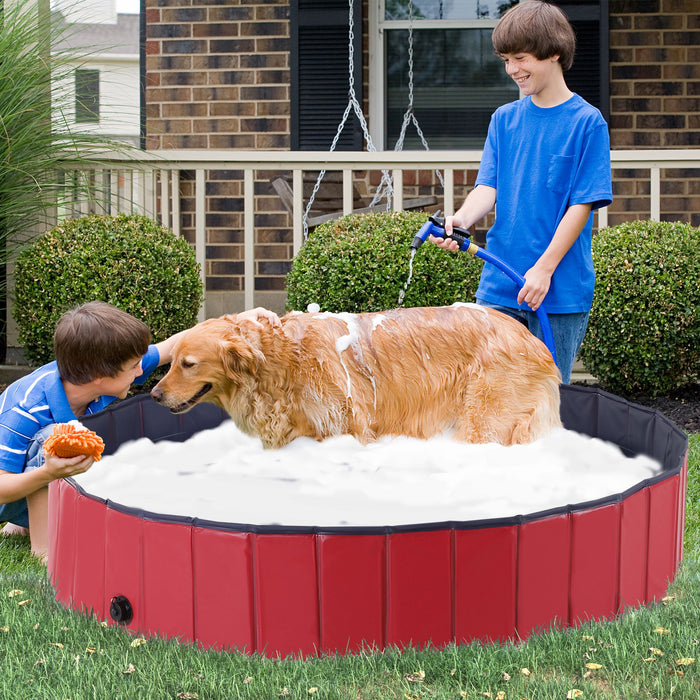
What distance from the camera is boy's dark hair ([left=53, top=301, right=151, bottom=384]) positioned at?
2.96 metres

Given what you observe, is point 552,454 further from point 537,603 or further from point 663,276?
point 663,276

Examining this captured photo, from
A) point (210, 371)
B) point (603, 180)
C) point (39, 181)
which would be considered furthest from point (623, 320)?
point (39, 181)

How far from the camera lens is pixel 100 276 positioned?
17.4 ft

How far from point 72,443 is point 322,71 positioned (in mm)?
5988

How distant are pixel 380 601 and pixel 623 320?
3.63 m

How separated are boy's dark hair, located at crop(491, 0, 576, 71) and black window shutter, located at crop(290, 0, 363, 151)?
16.3 feet

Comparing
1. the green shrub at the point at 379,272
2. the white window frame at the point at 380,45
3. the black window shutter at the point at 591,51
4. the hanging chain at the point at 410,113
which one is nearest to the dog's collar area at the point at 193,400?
the green shrub at the point at 379,272

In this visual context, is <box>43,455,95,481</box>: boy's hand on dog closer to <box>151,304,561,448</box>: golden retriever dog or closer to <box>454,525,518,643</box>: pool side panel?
<box>151,304,561,448</box>: golden retriever dog

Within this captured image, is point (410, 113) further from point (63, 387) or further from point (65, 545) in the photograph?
point (65, 545)

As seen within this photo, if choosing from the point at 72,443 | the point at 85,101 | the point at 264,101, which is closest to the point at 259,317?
the point at 72,443

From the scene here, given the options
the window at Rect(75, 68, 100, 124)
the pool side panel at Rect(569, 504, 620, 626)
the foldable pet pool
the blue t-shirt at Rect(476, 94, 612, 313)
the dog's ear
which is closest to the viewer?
the foldable pet pool

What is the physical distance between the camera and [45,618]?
2.41 m

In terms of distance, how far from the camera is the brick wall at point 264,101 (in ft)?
25.5

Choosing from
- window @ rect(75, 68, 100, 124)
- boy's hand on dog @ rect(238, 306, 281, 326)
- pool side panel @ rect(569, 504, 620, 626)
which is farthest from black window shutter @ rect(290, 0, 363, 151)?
pool side panel @ rect(569, 504, 620, 626)
